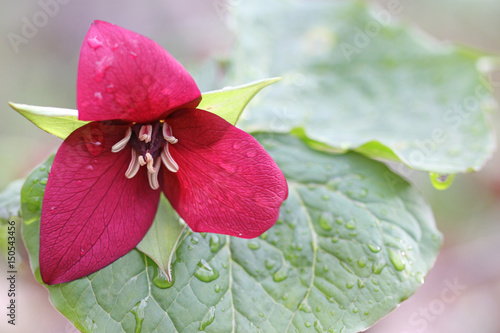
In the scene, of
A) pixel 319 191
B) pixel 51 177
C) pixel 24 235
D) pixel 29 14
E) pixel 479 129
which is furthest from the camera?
pixel 29 14

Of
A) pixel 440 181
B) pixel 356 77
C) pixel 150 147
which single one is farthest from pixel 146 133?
pixel 356 77

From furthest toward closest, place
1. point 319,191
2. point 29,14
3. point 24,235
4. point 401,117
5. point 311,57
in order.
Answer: point 29,14 < point 311,57 < point 401,117 < point 319,191 < point 24,235

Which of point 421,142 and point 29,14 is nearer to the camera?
point 421,142

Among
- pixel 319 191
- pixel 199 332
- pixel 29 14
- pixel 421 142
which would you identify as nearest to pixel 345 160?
pixel 319 191

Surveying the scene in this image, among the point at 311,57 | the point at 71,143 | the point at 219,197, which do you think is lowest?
the point at 311,57

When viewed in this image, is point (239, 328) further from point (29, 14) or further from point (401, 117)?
point (29, 14)

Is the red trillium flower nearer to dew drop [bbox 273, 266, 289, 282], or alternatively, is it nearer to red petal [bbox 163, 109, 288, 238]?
red petal [bbox 163, 109, 288, 238]
